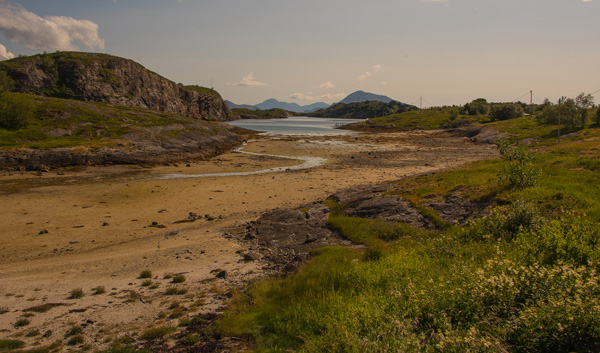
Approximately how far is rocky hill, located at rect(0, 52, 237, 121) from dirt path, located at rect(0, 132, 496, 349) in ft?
261

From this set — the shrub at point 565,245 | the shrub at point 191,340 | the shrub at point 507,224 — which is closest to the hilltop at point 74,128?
the shrub at point 191,340

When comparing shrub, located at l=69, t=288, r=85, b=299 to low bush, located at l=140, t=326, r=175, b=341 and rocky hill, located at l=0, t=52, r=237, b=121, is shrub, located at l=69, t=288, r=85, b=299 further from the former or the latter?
rocky hill, located at l=0, t=52, r=237, b=121

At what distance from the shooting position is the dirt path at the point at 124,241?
11617 millimetres

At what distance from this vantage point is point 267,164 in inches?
2045

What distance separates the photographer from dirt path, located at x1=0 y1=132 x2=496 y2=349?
1162cm

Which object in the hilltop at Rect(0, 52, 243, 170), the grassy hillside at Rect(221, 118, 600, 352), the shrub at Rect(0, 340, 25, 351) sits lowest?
the shrub at Rect(0, 340, 25, 351)

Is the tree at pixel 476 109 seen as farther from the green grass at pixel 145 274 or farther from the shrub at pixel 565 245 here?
the green grass at pixel 145 274

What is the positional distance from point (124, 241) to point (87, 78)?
115219mm

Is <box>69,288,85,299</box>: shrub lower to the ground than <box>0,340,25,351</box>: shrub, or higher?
lower

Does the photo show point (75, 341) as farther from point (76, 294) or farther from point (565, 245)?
point (565, 245)

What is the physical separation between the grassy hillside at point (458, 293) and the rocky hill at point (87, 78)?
118 meters

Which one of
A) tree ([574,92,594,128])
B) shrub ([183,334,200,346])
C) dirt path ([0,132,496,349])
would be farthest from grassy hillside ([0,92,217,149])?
A: tree ([574,92,594,128])

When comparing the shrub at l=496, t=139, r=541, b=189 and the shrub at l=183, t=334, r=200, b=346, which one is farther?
the shrub at l=496, t=139, r=541, b=189

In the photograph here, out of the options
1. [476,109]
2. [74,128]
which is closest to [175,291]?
[74,128]
